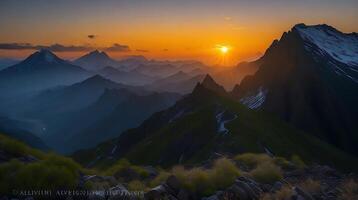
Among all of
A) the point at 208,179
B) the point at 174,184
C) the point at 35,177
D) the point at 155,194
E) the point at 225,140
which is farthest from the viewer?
the point at 225,140

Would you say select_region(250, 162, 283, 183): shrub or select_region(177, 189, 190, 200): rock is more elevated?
select_region(177, 189, 190, 200): rock

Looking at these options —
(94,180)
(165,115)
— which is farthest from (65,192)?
(165,115)

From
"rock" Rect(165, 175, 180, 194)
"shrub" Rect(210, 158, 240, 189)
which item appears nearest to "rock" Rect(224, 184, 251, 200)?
"shrub" Rect(210, 158, 240, 189)

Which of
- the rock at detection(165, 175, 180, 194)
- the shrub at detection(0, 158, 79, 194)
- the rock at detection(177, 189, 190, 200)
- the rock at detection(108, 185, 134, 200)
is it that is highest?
the shrub at detection(0, 158, 79, 194)

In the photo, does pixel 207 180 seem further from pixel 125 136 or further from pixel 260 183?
pixel 125 136

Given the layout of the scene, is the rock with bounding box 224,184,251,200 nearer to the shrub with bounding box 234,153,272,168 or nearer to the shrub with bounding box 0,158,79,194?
the shrub with bounding box 0,158,79,194

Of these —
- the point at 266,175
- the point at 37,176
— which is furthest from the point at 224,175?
the point at 37,176

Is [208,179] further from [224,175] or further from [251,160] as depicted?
[251,160]

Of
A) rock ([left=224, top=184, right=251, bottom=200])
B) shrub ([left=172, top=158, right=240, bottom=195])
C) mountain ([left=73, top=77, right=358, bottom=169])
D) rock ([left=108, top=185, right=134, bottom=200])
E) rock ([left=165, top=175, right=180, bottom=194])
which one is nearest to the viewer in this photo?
rock ([left=108, top=185, right=134, bottom=200])

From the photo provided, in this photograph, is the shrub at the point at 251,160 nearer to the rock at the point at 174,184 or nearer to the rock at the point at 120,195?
the rock at the point at 174,184

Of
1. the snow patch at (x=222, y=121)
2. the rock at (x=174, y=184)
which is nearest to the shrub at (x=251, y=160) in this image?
the rock at (x=174, y=184)

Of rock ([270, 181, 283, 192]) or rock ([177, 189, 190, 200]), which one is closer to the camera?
rock ([177, 189, 190, 200])

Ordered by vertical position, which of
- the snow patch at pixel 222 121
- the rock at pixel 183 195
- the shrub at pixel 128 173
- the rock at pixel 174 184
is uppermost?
the rock at pixel 174 184
